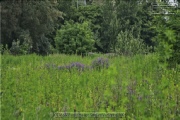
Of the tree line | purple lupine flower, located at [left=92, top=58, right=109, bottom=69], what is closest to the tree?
the tree line

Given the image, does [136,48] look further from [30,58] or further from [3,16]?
[3,16]

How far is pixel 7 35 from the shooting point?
902 inches

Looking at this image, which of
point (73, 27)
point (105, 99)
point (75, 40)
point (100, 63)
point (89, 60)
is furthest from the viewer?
point (73, 27)

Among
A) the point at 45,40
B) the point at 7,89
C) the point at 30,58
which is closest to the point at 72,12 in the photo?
the point at 45,40

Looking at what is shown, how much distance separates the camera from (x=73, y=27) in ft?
81.4

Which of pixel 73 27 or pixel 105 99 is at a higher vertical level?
pixel 73 27

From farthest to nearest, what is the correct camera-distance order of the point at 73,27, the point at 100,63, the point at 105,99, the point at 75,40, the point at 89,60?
the point at 73,27
the point at 75,40
the point at 89,60
the point at 100,63
the point at 105,99

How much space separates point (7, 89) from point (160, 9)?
4461 millimetres

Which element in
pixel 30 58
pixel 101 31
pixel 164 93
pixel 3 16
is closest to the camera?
pixel 164 93

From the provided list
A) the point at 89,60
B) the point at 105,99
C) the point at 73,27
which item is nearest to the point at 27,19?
the point at 73,27

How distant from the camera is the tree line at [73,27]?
2056 centimetres

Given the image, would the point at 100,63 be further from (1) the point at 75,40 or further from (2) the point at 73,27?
(2) the point at 73,27

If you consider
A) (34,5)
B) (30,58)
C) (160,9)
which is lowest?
(30,58)

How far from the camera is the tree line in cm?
2056
